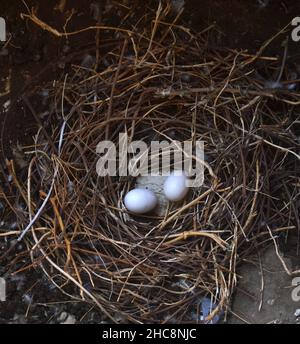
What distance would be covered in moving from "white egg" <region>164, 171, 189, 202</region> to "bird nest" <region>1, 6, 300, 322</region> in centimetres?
4

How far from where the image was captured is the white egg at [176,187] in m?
1.69

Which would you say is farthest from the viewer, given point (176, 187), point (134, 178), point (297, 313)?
point (134, 178)

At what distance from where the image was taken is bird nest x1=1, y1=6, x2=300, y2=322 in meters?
1.64

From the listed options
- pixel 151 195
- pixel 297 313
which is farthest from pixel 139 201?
pixel 297 313

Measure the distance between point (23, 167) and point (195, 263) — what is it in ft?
1.67

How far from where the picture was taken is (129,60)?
1754mm

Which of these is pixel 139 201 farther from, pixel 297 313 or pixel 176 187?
pixel 297 313

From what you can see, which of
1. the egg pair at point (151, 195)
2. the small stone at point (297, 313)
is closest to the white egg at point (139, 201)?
the egg pair at point (151, 195)

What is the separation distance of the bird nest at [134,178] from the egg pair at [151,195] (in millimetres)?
37

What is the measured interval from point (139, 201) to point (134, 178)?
0.13m

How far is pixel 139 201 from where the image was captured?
5.54 ft

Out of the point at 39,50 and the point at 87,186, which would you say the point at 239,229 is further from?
the point at 39,50

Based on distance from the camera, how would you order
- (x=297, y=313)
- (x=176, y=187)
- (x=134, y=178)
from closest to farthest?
(x=297, y=313), (x=176, y=187), (x=134, y=178)
